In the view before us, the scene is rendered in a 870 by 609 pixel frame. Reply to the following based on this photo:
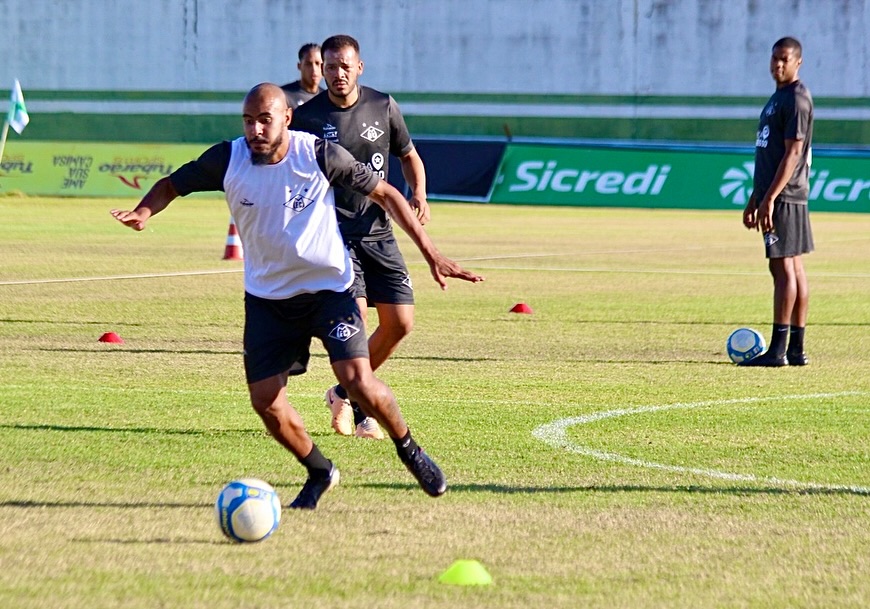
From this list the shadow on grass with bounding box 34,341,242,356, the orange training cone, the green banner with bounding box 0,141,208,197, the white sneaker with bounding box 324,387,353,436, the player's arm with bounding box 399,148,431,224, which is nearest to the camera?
the white sneaker with bounding box 324,387,353,436

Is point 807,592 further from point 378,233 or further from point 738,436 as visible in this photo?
point 378,233

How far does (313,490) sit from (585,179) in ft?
100

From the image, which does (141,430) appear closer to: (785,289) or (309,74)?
(309,74)

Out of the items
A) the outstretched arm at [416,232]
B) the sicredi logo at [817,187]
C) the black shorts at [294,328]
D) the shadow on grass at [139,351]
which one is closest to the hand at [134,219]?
the black shorts at [294,328]

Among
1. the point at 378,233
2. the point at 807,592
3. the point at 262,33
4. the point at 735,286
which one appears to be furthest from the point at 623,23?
the point at 807,592

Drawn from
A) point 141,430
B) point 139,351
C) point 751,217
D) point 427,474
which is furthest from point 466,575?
point 139,351

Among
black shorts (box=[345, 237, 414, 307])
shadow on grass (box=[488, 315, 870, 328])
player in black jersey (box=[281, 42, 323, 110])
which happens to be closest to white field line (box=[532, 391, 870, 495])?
black shorts (box=[345, 237, 414, 307])

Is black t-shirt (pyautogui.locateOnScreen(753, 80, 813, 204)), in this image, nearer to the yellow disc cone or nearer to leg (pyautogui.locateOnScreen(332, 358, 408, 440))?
leg (pyautogui.locateOnScreen(332, 358, 408, 440))

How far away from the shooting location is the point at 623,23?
159 ft

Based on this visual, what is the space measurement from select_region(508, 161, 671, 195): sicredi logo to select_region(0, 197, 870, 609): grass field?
19.6 metres

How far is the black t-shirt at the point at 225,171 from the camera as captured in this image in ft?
20.7

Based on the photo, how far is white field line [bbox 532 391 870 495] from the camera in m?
6.83

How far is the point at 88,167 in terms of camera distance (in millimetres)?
36500

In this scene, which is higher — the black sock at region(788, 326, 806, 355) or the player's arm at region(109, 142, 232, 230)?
the player's arm at region(109, 142, 232, 230)
